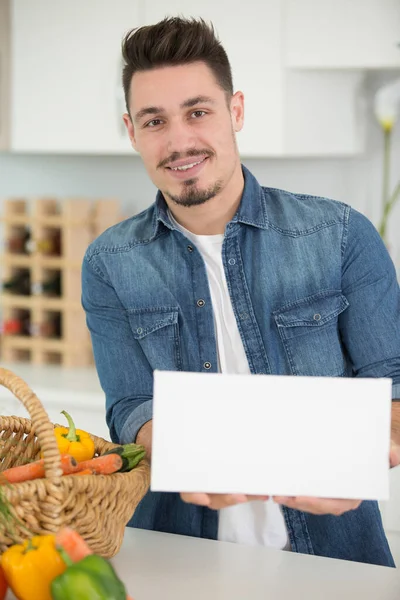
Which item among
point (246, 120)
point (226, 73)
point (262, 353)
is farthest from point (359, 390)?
point (246, 120)

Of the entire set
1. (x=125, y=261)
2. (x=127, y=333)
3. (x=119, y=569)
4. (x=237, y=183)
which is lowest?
(x=119, y=569)

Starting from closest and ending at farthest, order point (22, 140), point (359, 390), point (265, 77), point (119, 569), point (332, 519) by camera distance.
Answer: point (359, 390), point (119, 569), point (332, 519), point (265, 77), point (22, 140)

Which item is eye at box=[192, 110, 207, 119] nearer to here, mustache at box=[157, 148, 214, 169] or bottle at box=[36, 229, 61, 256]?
mustache at box=[157, 148, 214, 169]

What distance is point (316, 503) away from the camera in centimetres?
111

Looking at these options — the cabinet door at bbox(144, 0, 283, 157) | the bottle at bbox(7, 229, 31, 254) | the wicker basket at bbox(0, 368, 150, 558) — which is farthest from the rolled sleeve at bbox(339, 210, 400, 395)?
the bottle at bbox(7, 229, 31, 254)

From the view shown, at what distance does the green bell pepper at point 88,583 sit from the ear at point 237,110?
947 millimetres

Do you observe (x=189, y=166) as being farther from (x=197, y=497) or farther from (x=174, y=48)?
(x=197, y=497)

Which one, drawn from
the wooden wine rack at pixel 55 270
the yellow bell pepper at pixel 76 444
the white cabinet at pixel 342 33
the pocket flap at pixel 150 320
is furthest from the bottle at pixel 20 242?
the yellow bell pepper at pixel 76 444

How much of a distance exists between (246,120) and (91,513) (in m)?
Result: 1.79

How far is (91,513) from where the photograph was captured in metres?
1.17

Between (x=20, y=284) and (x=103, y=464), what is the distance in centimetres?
208

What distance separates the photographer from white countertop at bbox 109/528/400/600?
1180 millimetres

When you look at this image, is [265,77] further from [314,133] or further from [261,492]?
[261,492]

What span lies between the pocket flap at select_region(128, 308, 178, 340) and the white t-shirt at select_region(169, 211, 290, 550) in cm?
9
